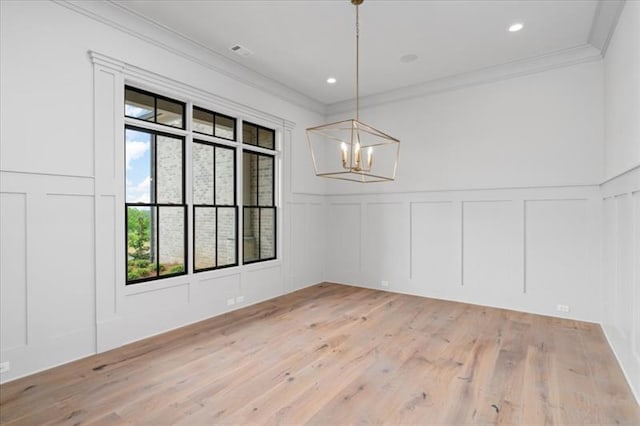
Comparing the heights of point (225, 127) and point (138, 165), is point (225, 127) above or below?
above

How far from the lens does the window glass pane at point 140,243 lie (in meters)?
3.53

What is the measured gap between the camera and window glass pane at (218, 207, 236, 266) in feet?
14.8

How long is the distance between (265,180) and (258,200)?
1.19 feet

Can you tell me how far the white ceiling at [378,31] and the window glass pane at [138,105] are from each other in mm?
808

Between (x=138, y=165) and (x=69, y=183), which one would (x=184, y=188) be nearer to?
(x=138, y=165)

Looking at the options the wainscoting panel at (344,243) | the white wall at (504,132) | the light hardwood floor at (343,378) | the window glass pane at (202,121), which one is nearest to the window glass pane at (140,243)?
the light hardwood floor at (343,378)

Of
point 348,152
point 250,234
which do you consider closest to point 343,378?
point 250,234

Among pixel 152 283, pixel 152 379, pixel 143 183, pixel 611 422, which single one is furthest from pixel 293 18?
pixel 611 422

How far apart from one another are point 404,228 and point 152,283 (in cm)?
382

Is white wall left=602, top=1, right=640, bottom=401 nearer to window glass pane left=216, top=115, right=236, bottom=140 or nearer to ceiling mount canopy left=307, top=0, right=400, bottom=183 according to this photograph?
ceiling mount canopy left=307, top=0, right=400, bottom=183

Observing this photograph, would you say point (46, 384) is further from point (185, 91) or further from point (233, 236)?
point (185, 91)

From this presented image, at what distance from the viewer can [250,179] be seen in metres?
5.01

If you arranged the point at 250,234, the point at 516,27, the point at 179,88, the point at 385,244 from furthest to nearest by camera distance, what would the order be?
the point at 385,244
the point at 250,234
the point at 179,88
the point at 516,27

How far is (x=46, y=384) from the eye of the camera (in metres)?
2.62
